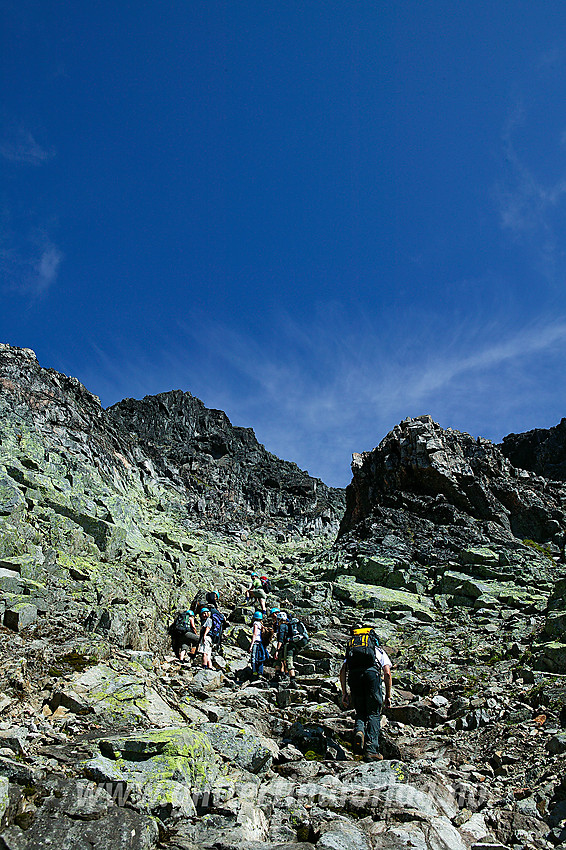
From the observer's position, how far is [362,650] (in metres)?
8.45

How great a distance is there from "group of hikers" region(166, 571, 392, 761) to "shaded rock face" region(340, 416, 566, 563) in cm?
1996

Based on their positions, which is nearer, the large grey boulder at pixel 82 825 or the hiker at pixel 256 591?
the large grey boulder at pixel 82 825

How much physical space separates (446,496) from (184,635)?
3087cm

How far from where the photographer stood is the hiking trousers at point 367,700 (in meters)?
7.89

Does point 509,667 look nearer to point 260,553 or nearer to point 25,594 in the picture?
point 25,594

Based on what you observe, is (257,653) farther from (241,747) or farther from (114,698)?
(241,747)

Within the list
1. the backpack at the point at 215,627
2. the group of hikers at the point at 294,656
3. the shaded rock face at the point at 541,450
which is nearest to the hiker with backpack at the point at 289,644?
the group of hikers at the point at 294,656

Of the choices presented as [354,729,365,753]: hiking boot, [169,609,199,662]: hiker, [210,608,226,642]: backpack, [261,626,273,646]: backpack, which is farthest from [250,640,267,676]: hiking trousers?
[354,729,365,753]: hiking boot

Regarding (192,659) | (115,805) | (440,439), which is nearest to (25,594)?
(192,659)

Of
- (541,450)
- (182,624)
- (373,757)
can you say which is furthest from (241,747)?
(541,450)

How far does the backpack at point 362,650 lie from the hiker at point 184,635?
6487 mm

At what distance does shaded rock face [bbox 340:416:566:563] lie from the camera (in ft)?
117

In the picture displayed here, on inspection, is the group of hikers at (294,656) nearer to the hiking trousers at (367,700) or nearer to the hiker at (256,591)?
the hiking trousers at (367,700)

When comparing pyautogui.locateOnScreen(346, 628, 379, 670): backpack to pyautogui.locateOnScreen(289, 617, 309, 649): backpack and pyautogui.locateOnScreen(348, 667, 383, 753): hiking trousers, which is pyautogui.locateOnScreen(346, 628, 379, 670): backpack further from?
pyautogui.locateOnScreen(289, 617, 309, 649): backpack
